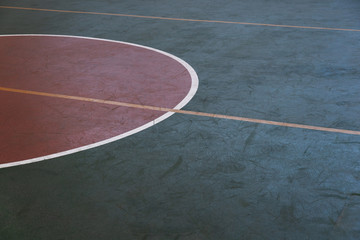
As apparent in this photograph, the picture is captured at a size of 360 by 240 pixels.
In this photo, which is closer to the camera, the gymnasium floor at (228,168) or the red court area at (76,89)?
the gymnasium floor at (228,168)

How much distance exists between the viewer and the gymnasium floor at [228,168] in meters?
3.15

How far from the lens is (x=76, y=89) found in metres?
5.61

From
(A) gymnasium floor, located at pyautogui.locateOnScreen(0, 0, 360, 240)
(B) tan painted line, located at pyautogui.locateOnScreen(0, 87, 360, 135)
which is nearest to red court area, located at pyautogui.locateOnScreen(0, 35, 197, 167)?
(B) tan painted line, located at pyautogui.locateOnScreen(0, 87, 360, 135)

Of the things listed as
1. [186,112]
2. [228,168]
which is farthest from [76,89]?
[228,168]

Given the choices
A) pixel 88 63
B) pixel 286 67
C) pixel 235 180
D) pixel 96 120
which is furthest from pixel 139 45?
pixel 235 180

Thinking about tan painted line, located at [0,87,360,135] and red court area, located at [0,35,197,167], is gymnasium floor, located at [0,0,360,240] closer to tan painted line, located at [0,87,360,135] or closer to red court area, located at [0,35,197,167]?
tan painted line, located at [0,87,360,135]

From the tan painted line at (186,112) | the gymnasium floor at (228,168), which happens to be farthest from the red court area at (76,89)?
the gymnasium floor at (228,168)

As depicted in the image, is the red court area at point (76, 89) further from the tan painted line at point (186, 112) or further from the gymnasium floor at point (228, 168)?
the gymnasium floor at point (228, 168)

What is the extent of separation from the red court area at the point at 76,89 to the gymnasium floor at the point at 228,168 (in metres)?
0.19

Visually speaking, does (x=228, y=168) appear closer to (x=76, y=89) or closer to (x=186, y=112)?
(x=186, y=112)

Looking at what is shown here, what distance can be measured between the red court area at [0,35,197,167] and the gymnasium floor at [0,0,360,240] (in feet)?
0.62

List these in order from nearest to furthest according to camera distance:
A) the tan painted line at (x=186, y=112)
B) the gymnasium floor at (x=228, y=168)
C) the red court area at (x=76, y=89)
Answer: the gymnasium floor at (x=228, y=168) < the red court area at (x=76, y=89) < the tan painted line at (x=186, y=112)

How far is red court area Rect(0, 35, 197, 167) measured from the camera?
4.38 metres

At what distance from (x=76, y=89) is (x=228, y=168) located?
8.16 ft
